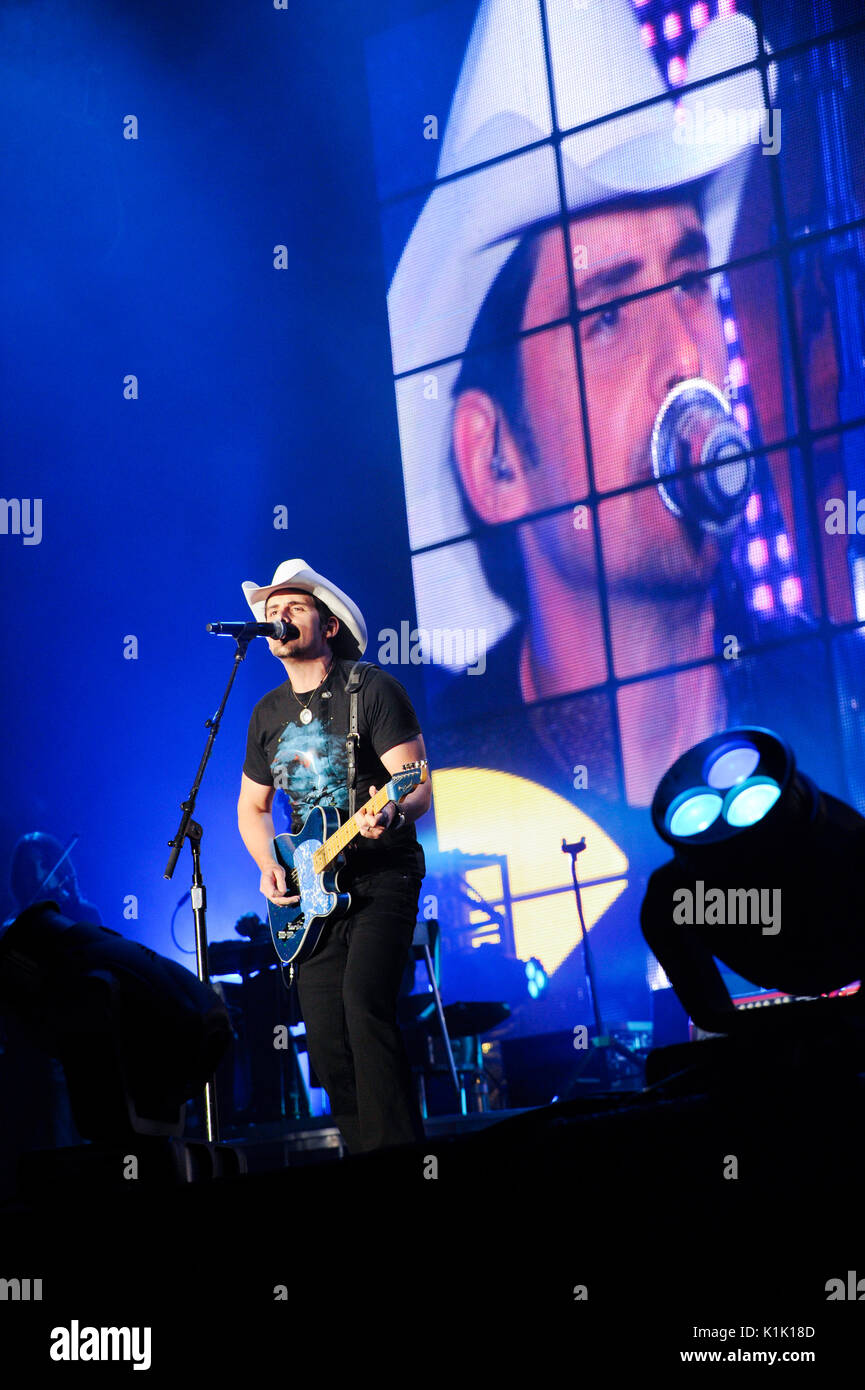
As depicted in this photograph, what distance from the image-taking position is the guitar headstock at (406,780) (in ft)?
10.3

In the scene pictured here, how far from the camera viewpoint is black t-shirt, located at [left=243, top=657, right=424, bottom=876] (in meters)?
3.19

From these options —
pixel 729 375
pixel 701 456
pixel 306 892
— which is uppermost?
pixel 729 375

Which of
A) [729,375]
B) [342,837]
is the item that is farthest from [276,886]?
[729,375]

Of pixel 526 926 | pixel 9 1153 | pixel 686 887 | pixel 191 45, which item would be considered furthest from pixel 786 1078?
pixel 191 45

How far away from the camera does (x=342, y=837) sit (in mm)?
3184

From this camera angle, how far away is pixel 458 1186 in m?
1.46

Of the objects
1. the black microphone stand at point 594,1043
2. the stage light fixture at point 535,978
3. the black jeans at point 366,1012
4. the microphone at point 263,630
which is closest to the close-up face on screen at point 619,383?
the stage light fixture at point 535,978

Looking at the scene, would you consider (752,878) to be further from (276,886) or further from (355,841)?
(276,886)

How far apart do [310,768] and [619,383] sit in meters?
4.27

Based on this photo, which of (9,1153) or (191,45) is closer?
(9,1153)

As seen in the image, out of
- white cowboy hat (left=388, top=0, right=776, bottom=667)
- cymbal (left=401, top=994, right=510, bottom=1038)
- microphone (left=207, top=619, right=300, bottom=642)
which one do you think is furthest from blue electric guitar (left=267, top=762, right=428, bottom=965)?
white cowboy hat (left=388, top=0, right=776, bottom=667)

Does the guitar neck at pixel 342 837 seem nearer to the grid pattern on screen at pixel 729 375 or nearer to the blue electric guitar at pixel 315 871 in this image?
the blue electric guitar at pixel 315 871
